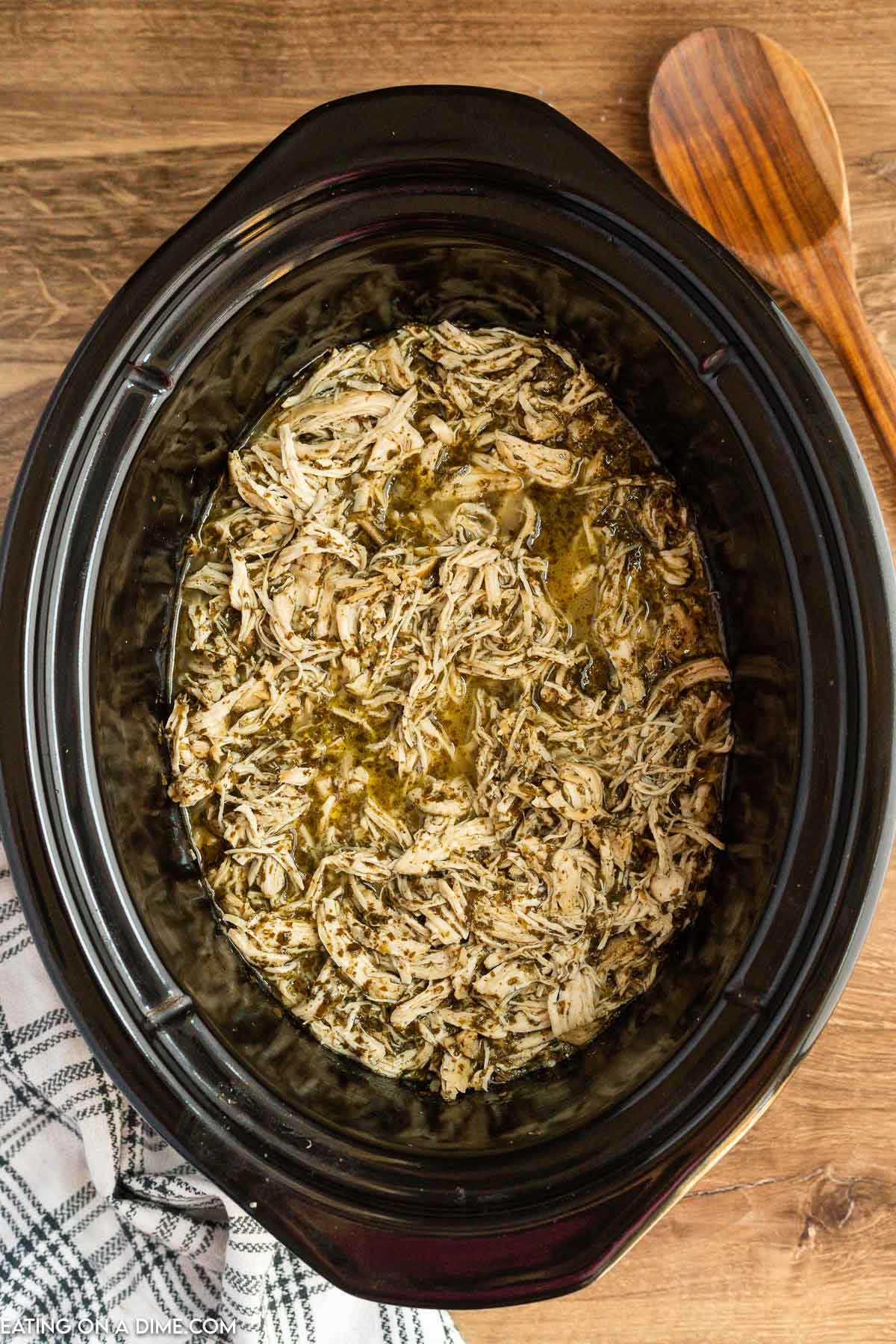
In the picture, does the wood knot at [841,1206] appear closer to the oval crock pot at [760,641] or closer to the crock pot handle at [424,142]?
the oval crock pot at [760,641]

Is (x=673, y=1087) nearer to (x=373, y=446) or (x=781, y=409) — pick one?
(x=781, y=409)

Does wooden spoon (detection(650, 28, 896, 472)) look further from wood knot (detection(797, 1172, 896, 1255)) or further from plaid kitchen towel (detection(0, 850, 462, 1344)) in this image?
plaid kitchen towel (detection(0, 850, 462, 1344))

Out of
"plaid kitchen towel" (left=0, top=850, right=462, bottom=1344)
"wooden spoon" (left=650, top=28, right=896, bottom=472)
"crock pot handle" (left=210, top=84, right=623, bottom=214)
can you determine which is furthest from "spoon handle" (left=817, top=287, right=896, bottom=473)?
"plaid kitchen towel" (left=0, top=850, right=462, bottom=1344)

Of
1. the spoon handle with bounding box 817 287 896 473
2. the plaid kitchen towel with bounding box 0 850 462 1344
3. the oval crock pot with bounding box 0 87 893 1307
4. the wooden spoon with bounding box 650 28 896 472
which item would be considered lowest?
the plaid kitchen towel with bounding box 0 850 462 1344

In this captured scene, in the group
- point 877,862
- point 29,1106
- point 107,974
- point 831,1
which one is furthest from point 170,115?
point 29,1106

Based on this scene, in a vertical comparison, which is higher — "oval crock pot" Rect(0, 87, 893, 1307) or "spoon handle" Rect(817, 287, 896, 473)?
"spoon handle" Rect(817, 287, 896, 473)

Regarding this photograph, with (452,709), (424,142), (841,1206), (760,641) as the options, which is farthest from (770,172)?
(841,1206)
